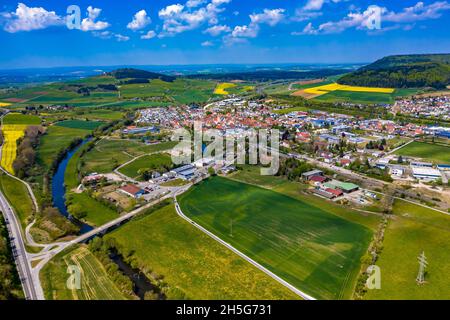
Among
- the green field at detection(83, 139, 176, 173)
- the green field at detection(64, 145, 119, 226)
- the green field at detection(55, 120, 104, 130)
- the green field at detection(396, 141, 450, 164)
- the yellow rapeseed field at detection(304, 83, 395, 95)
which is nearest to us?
the green field at detection(64, 145, 119, 226)

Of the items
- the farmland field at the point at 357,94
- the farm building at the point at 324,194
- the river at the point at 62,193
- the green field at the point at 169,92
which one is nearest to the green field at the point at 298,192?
the farm building at the point at 324,194

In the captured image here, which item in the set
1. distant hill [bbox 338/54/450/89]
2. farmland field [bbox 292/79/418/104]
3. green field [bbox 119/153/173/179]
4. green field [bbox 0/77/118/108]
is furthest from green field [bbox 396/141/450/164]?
green field [bbox 0/77/118/108]

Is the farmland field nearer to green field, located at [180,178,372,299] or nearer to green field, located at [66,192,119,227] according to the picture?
green field, located at [180,178,372,299]

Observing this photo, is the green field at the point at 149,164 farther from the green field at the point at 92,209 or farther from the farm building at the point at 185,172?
the green field at the point at 92,209

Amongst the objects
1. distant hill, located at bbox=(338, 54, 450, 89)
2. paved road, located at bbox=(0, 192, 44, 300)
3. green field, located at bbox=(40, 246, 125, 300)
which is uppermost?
distant hill, located at bbox=(338, 54, 450, 89)
